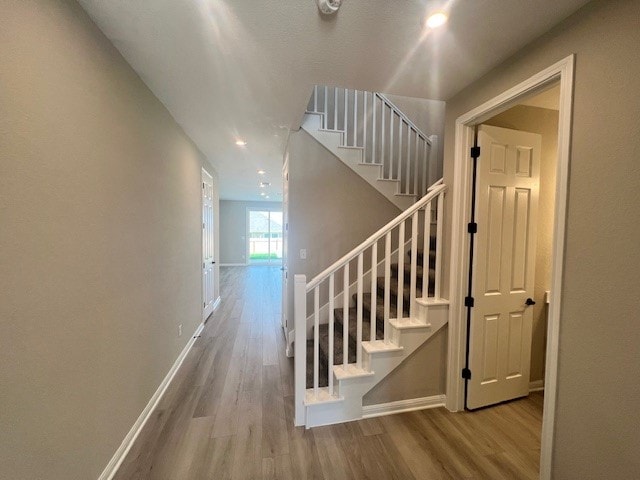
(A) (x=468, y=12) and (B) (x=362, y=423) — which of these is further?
(B) (x=362, y=423)

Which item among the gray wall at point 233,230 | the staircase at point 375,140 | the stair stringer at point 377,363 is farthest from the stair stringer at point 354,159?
the gray wall at point 233,230

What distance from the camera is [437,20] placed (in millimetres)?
1246

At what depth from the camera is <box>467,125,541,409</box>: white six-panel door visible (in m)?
1.93

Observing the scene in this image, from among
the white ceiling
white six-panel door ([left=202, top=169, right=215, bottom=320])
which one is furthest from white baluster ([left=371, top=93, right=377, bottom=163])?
white six-panel door ([left=202, top=169, right=215, bottom=320])

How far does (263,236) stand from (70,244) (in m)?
9.04

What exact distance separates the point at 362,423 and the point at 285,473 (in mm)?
683

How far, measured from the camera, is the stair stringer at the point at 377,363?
189 centimetres

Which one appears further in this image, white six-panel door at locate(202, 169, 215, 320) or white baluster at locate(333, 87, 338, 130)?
white six-panel door at locate(202, 169, 215, 320)

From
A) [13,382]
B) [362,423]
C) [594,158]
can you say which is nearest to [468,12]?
[594,158]

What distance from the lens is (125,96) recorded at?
165 centimetres

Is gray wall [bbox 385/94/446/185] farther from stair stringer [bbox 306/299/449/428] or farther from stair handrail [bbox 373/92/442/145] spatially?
stair stringer [bbox 306/299/449/428]

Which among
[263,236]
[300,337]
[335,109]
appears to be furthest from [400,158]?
[263,236]

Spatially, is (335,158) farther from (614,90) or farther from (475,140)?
(614,90)

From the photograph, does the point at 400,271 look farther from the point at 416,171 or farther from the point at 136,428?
the point at 136,428
